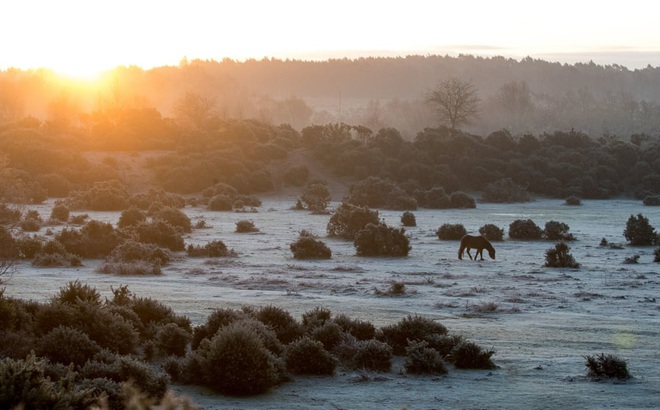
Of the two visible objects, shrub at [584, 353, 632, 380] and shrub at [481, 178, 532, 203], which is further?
shrub at [481, 178, 532, 203]

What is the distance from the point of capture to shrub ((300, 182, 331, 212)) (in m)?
44.0

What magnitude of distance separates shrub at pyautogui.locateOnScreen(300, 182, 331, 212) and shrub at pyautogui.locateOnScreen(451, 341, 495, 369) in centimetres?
3095

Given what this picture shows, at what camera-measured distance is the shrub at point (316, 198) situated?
4404 cm

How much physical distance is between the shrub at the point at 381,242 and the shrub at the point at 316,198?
1565 cm

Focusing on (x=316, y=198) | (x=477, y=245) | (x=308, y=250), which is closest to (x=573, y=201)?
(x=316, y=198)

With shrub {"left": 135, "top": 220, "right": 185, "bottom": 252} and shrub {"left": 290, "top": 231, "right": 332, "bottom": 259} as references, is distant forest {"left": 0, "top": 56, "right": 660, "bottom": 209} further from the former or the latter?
shrub {"left": 290, "top": 231, "right": 332, "bottom": 259}

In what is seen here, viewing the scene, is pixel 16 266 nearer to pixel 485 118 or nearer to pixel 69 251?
pixel 69 251

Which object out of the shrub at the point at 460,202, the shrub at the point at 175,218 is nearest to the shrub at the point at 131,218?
the shrub at the point at 175,218

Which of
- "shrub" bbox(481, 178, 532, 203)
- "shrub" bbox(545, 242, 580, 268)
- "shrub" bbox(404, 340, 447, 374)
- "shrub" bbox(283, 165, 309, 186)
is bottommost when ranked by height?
"shrub" bbox(404, 340, 447, 374)

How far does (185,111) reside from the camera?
85.9m

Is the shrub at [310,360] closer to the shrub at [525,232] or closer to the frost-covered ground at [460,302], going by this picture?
the frost-covered ground at [460,302]

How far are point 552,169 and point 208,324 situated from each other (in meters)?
50.1

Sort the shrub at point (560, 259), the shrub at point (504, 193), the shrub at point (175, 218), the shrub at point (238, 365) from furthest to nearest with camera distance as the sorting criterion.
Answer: the shrub at point (504, 193) < the shrub at point (175, 218) < the shrub at point (560, 259) < the shrub at point (238, 365)

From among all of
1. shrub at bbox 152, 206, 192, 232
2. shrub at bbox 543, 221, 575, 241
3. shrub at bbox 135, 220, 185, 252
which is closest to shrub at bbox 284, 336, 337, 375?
shrub at bbox 135, 220, 185, 252
